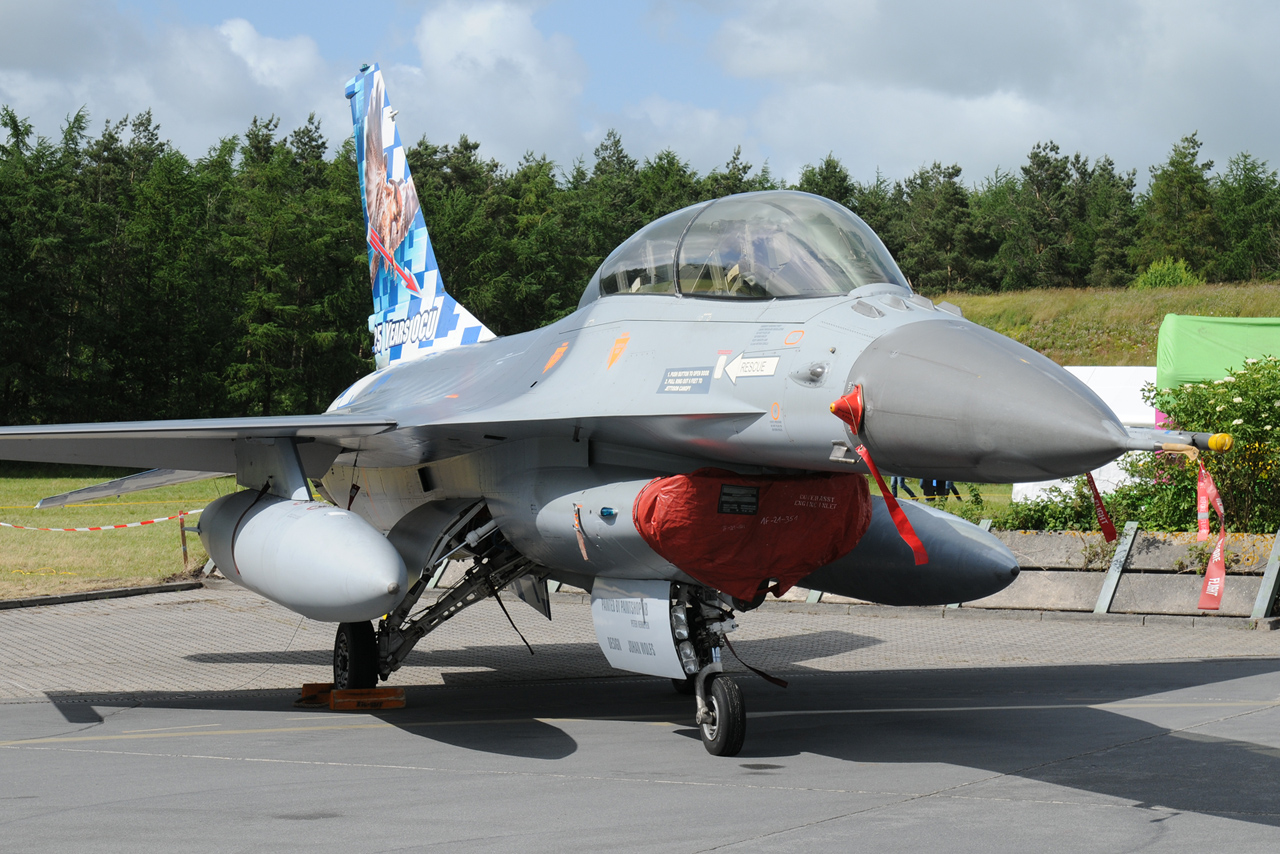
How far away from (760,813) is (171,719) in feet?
16.3

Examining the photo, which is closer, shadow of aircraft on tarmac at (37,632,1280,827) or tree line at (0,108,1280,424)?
shadow of aircraft on tarmac at (37,632,1280,827)

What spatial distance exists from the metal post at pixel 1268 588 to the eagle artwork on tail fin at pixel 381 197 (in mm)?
9298

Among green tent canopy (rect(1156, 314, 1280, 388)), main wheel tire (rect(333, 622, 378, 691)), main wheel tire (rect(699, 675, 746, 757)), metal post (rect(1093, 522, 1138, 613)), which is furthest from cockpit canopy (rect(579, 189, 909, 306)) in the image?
green tent canopy (rect(1156, 314, 1280, 388))

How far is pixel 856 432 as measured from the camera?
17.3 ft

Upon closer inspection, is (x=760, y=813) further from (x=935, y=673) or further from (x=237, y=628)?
(x=237, y=628)

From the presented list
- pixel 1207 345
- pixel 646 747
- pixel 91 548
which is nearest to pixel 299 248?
pixel 91 548

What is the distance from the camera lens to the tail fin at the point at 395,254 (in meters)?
11.7

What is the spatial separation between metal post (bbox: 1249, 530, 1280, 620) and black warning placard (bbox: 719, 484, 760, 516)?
773cm

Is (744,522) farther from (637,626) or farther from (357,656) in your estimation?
(357,656)

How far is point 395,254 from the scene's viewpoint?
12.6 m

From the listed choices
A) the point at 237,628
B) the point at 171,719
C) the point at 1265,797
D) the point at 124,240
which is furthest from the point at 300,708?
the point at 124,240

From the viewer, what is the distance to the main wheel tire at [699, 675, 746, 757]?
644 centimetres

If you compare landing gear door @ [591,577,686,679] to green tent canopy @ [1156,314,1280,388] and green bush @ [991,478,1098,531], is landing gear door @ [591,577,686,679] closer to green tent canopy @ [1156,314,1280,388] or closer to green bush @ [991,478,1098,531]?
green bush @ [991,478,1098,531]

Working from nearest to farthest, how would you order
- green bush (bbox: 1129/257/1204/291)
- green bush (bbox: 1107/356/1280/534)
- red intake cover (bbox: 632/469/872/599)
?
red intake cover (bbox: 632/469/872/599) < green bush (bbox: 1107/356/1280/534) < green bush (bbox: 1129/257/1204/291)
